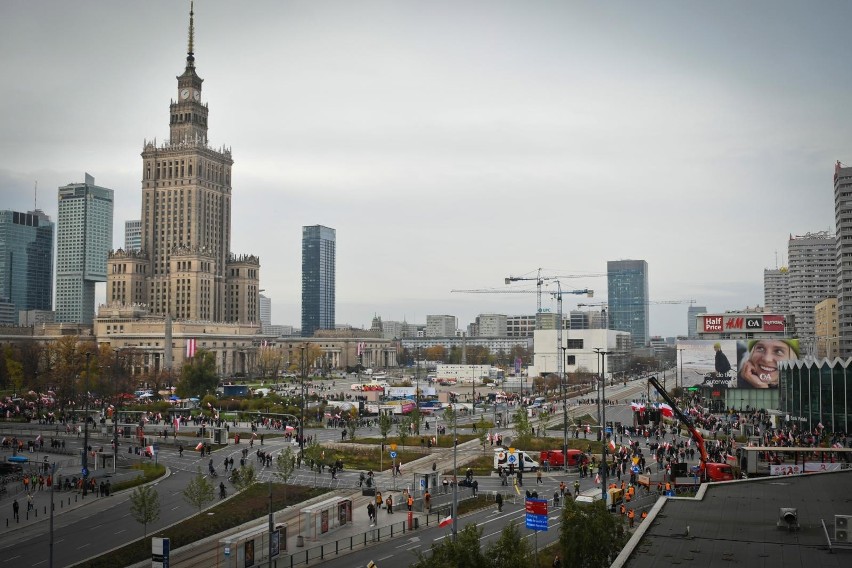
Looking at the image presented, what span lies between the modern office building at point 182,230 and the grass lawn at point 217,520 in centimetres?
13808

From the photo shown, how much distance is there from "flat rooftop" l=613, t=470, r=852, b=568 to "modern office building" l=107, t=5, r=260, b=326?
160m

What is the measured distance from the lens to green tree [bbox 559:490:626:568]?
28.3 metres

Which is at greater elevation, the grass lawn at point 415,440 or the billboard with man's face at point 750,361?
the billboard with man's face at point 750,361

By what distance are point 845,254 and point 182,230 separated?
458 feet

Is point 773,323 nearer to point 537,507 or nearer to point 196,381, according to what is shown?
point 196,381

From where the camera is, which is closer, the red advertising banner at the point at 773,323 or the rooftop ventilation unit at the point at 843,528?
the rooftop ventilation unit at the point at 843,528

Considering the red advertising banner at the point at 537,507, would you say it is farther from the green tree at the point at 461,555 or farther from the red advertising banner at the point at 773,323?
the red advertising banner at the point at 773,323

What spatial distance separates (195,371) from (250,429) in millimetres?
29670

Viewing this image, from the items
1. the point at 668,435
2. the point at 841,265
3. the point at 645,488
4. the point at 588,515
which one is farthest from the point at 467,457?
the point at 841,265

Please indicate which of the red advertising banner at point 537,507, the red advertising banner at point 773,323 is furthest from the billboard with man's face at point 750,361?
the red advertising banner at point 537,507

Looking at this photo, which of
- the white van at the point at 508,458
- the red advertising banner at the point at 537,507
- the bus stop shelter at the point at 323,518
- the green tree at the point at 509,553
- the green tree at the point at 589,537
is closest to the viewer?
the green tree at the point at 509,553

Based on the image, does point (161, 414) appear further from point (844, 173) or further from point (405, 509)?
point (844, 173)

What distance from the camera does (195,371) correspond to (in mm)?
114938

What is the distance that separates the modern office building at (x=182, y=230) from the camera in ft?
606
